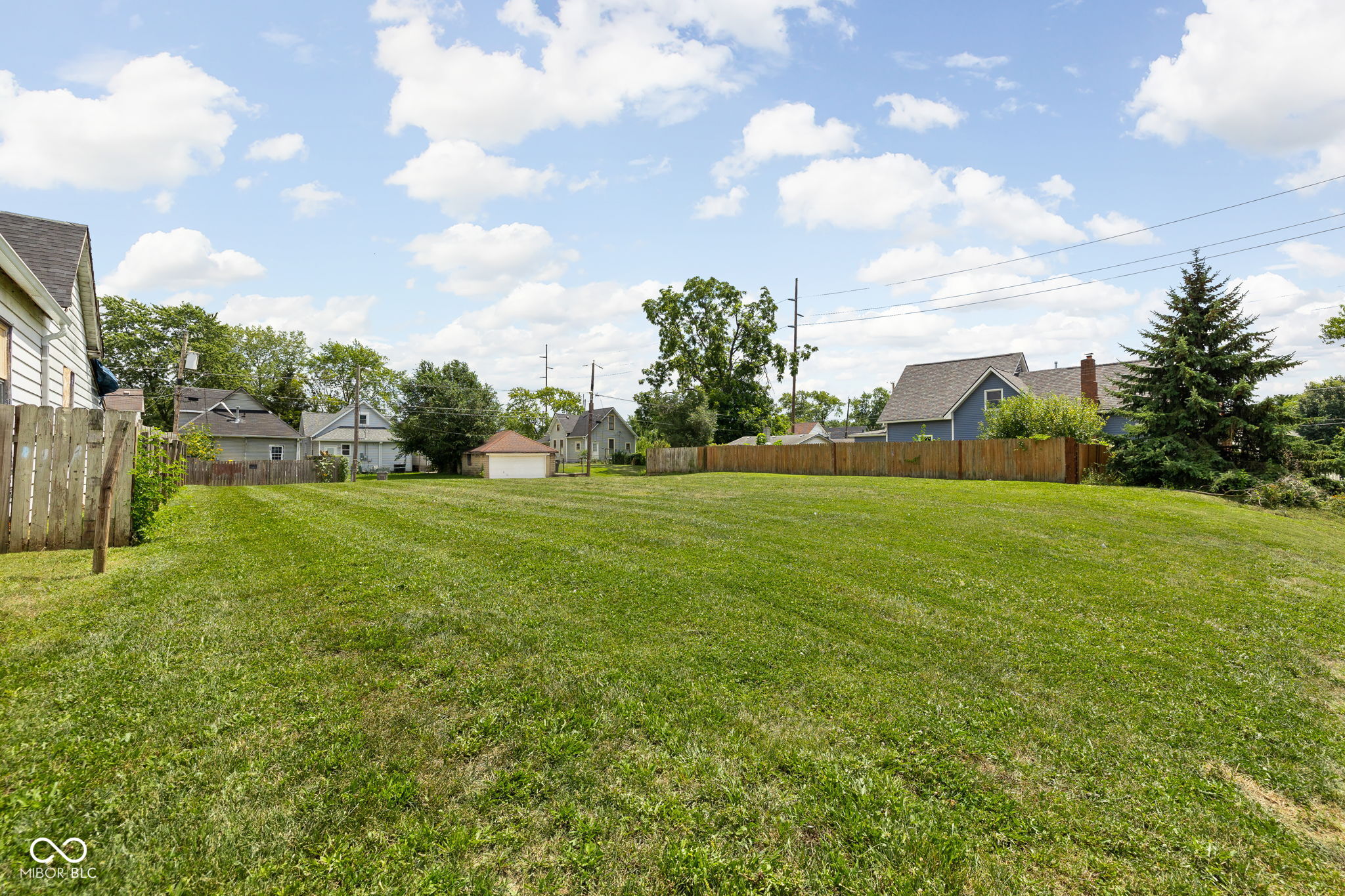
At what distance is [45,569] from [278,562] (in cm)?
173

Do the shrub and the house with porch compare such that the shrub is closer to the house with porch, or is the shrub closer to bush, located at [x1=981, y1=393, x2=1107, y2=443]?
bush, located at [x1=981, y1=393, x2=1107, y2=443]

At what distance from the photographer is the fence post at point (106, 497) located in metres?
5.32

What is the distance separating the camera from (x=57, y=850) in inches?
78.6

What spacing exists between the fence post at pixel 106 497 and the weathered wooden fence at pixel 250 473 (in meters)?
25.7

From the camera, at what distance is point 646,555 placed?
709 centimetres

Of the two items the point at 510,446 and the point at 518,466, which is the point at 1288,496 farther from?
the point at 510,446

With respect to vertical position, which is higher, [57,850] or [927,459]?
[927,459]

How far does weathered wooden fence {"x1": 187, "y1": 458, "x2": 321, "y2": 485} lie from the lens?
27562 mm

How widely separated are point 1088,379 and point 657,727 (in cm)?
3392

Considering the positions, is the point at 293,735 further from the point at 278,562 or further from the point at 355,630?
the point at 278,562

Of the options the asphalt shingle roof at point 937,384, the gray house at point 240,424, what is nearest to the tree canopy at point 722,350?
the asphalt shingle roof at point 937,384

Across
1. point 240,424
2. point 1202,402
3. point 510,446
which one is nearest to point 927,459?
point 1202,402

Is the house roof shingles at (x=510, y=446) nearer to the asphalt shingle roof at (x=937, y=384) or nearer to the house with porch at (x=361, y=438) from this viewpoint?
the house with porch at (x=361, y=438)

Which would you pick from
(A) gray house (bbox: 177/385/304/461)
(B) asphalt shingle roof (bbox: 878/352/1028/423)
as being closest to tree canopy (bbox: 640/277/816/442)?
(B) asphalt shingle roof (bbox: 878/352/1028/423)
